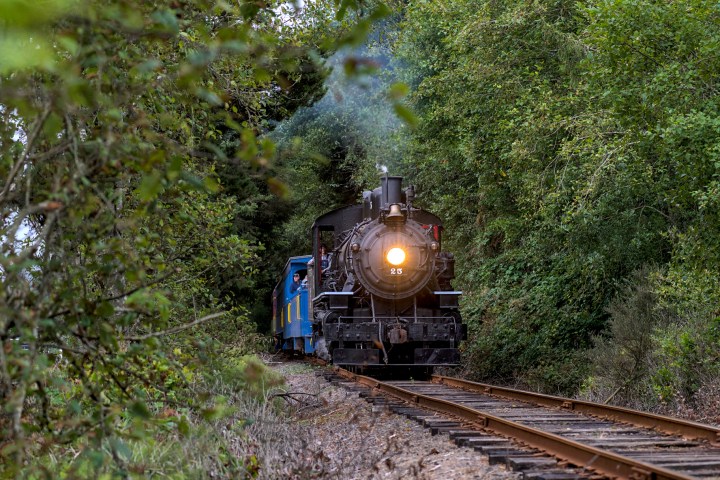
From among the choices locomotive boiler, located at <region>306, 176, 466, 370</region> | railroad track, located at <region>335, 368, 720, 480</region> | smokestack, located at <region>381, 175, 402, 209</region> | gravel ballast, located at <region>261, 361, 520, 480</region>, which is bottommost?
gravel ballast, located at <region>261, 361, 520, 480</region>

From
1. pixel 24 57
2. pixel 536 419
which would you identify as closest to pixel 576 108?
pixel 536 419

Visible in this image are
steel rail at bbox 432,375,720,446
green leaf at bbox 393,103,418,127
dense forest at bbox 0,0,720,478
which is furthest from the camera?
steel rail at bbox 432,375,720,446

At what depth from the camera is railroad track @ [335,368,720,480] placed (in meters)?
5.76

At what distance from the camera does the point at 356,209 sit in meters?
16.5

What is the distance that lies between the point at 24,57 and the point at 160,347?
2.51m

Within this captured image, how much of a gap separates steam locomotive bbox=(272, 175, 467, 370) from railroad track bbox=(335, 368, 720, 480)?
276 cm

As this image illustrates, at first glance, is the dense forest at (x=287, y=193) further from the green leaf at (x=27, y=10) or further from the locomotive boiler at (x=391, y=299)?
the locomotive boiler at (x=391, y=299)

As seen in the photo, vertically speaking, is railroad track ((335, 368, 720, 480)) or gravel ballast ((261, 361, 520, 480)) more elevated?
railroad track ((335, 368, 720, 480))

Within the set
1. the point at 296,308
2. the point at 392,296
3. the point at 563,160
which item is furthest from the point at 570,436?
the point at 296,308

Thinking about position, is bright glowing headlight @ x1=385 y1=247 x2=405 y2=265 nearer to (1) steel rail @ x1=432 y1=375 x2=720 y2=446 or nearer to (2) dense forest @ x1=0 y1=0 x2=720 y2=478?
(2) dense forest @ x1=0 y1=0 x2=720 y2=478

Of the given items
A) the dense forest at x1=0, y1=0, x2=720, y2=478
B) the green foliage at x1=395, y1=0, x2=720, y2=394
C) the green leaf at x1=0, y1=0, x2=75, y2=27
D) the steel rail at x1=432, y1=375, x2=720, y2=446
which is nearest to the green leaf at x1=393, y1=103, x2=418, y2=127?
the dense forest at x1=0, y1=0, x2=720, y2=478

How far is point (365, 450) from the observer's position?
7.52 metres

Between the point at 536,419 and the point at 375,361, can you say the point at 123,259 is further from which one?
the point at 375,361

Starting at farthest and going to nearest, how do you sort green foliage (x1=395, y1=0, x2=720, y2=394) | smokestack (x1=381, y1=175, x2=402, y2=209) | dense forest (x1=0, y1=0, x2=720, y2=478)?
smokestack (x1=381, y1=175, x2=402, y2=209), green foliage (x1=395, y1=0, x2=720, y2=394), dense forest (x1=0, y1=0, x2=720, y2=478)
